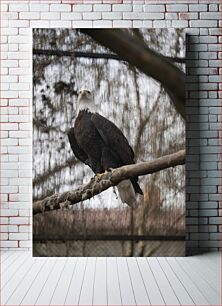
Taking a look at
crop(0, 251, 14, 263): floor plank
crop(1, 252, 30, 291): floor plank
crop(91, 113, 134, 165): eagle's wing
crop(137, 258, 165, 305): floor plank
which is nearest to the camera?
crop(137, 258, 165, 305): floor plank

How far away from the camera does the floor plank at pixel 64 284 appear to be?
13.2 feet

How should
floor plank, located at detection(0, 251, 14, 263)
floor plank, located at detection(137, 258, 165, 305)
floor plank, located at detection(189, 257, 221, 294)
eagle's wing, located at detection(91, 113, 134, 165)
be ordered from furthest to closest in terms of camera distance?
eagle's wing, located at detection(91, 113, 134, 165) → floor plank, located at detection(0, 251, 14, 263) → floor plank, located at detection(189, 257, 221, 294) → floor plank, located at detection(137, 258, 165, 305)

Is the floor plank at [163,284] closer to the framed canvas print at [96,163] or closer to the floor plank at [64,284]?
the framed canvas print at [96,163]

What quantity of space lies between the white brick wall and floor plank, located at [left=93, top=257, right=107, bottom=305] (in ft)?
2.54

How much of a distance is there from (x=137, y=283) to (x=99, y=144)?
1.34 m

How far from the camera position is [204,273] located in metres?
4.75

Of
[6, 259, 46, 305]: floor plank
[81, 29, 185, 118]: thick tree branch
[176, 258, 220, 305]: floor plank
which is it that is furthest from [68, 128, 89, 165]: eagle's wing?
[176, 258, 220, 305]: floor plank

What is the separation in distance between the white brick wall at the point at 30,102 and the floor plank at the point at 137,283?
691 millimetres

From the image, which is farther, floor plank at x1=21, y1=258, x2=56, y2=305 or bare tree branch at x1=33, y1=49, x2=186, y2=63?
bare tree branch at x1=33, y1=49, x2=186, y2=63

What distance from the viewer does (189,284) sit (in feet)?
14.5

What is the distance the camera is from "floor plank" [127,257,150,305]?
4012mm

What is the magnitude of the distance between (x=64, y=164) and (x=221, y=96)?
4.90 ft

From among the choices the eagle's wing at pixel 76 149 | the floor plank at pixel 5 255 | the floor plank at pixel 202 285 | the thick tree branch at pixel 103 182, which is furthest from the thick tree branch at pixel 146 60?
the floor plank at pixel 5 255

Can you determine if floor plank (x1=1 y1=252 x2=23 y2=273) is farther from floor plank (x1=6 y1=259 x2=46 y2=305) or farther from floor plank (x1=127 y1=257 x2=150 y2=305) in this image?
floor plank (x1=127 y1=257 x2=150 y2=305)
